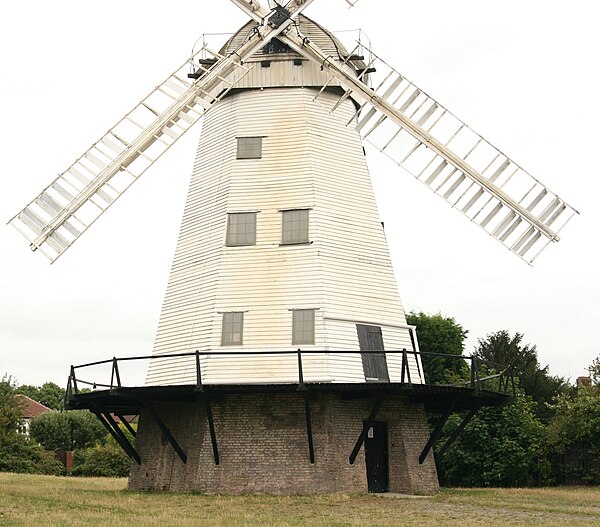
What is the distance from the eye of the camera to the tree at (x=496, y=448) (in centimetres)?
3077

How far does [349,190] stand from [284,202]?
65.7 inches

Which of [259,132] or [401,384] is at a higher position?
[259,132]

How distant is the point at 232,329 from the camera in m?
21.8

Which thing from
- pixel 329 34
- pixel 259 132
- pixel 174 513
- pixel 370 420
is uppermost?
pixel 329 34

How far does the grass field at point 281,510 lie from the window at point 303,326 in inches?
129

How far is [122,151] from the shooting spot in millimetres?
Result: 23047

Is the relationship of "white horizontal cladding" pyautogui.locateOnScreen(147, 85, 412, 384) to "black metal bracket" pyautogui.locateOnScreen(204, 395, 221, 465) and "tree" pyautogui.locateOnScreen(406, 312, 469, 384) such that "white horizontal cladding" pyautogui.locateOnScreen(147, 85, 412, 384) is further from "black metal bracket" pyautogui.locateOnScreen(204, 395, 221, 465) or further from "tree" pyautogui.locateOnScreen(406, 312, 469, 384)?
"tree" pyautogui.locateOnScreen(406, 312, 469, 384)

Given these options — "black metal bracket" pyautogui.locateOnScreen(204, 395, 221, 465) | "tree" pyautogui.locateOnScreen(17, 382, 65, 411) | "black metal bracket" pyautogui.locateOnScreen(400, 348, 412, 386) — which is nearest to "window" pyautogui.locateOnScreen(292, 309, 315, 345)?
"black metal bracket" pyautogui.locateOnScreen(400, 348, 412, 386)

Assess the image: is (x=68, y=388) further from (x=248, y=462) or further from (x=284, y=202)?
(x=284, y=202)

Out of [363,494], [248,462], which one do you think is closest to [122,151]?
[248,462]

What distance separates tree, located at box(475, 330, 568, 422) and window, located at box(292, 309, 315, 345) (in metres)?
20.3

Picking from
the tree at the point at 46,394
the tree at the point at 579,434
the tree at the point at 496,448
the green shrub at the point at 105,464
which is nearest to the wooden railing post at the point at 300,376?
the tree at the point at 496,448

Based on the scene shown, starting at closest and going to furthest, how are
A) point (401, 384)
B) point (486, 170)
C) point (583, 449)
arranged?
point (401, 384) → point (486, 170) → point (583, 449)

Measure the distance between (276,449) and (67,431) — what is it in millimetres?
33411
